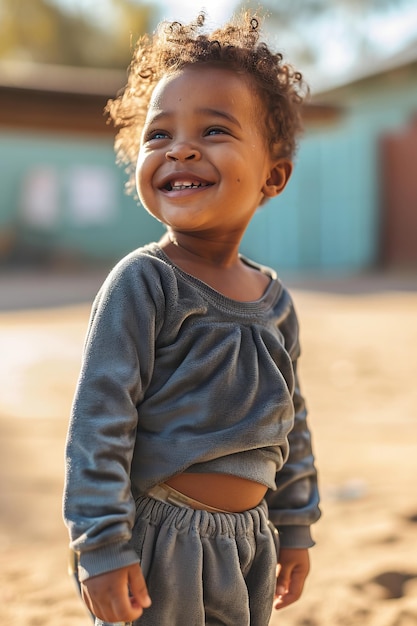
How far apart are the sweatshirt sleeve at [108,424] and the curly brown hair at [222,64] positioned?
0.46m

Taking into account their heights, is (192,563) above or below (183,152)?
below

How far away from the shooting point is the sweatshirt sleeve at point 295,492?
5.72ft

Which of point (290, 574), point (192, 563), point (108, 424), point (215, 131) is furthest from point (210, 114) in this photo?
point (290, 574)

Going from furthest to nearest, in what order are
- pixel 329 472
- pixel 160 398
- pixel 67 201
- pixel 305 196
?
pixel 67 201 → pixel 305 196 → pixel 329 472 → pixel 160 398

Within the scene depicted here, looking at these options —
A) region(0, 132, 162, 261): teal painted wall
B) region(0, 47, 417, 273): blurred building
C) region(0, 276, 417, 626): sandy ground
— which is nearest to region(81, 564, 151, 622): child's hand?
region(0, 276, 417, 626): sandy ground

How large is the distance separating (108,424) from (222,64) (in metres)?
0.73

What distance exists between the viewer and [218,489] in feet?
4.90

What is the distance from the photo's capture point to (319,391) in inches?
201

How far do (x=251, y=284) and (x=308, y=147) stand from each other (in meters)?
14.8

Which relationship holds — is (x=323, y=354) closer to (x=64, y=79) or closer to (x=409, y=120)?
(x=64, y=79)

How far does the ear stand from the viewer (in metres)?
1.73

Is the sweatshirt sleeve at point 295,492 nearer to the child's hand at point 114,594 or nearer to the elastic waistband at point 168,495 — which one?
the elastic waistband at point 168,495

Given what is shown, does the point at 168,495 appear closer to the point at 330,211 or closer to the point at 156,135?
the point at 156,135

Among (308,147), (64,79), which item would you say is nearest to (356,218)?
(308,147)
